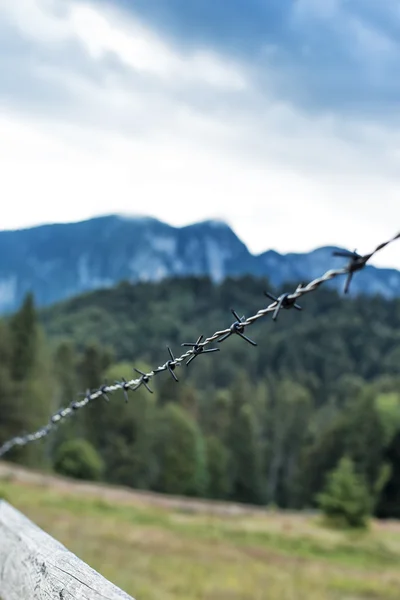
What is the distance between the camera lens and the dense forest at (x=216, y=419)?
48812 mm

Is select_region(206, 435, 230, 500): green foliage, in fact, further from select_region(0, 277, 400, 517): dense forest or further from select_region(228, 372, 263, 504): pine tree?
select_region(228, 372, 263, 504): pine tree

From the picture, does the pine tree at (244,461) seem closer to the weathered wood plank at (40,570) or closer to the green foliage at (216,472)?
the green foliage at (216,472)

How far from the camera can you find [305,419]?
79.6m

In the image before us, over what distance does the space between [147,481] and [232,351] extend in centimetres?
6348

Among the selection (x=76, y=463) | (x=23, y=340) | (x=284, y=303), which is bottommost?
(x=76, y=463)

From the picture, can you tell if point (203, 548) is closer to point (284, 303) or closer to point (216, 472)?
point (284, 303)

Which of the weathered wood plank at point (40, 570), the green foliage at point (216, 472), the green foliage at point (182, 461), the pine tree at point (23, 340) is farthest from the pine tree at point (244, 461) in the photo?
the weathered wood plank at point (40, 570)

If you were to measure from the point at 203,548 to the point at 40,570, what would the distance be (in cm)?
1343

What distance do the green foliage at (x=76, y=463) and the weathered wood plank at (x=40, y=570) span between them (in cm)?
4226

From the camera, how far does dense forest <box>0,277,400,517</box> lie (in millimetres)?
48812

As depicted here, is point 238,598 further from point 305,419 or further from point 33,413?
point 305,419

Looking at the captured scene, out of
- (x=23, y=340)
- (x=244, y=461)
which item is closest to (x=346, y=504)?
(x=23, y=340)

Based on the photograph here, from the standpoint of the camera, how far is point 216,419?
266ft

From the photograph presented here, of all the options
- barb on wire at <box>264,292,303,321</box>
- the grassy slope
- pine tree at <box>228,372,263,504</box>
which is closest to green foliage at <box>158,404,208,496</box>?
pine tree at <box>228,372,263,504</box>
